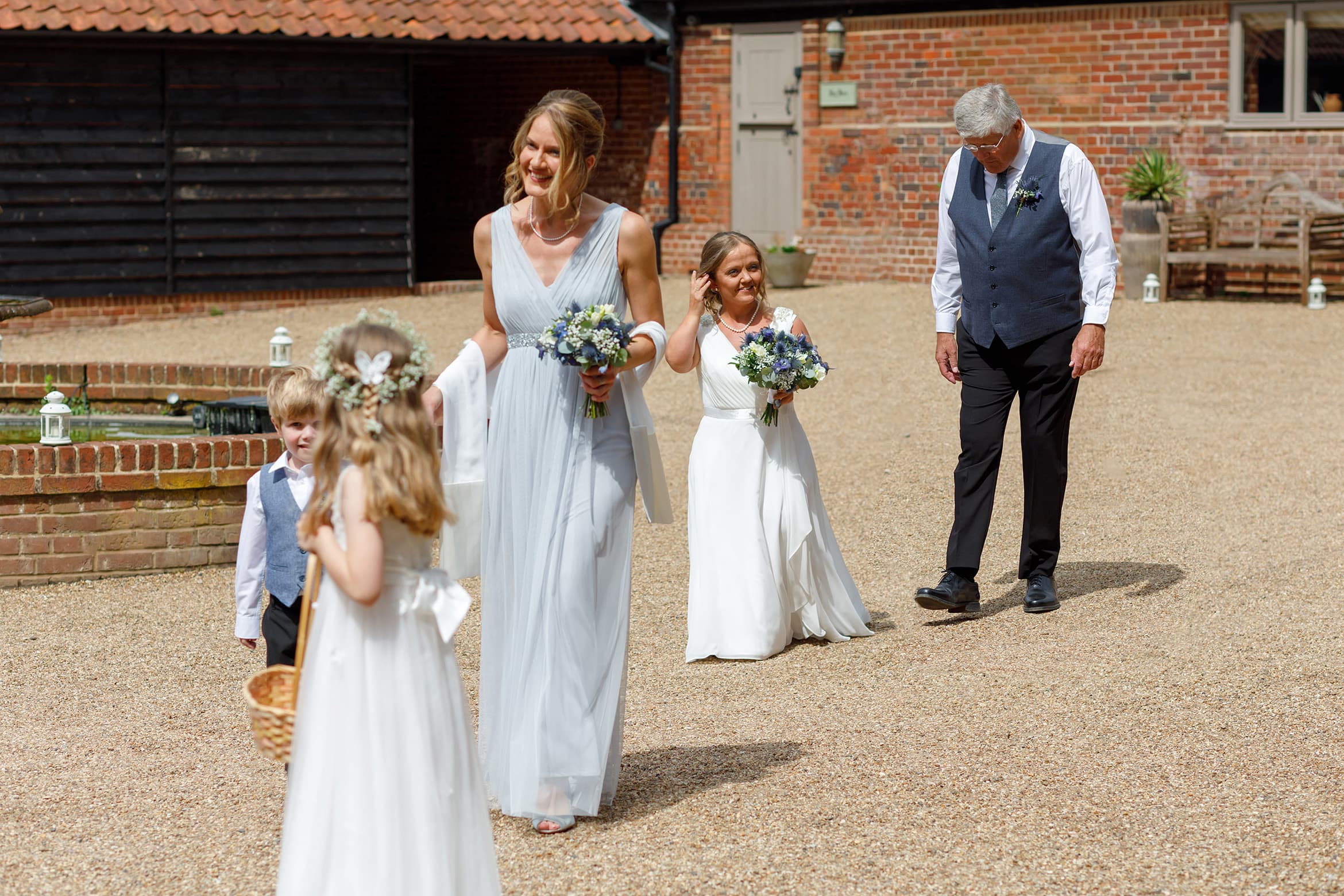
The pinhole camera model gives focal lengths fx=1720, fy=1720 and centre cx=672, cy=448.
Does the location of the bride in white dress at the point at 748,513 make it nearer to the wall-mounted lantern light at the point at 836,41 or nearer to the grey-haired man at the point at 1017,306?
the grey-haired man at the point at 1017,306

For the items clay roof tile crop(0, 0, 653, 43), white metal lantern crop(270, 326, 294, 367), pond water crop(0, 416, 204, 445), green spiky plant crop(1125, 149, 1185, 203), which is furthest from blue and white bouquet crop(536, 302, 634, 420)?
clay roof tile crop(0, 0, 653, 43)

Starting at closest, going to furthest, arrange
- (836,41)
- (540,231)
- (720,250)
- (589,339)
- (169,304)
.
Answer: (589,339)
(540,231)
(720,250)
(169,304)
(836,41)

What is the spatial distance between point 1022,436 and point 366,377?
355cm

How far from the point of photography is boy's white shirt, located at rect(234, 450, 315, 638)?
442cm

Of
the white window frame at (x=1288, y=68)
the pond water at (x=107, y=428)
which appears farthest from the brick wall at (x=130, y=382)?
the white window frame at (x=1288, y=68)

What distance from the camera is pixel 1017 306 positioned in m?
6.20

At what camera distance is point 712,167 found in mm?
19125

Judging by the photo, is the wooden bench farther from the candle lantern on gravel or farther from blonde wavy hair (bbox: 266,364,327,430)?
blonde wavy hair (bbox: 266,364,327,430)

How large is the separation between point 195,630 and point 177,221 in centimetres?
1111

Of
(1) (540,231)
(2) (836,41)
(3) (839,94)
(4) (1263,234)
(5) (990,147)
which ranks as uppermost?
(2) (836,41)

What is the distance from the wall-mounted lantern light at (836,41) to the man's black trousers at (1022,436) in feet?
39.3

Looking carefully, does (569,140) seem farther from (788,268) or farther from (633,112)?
(633,112)

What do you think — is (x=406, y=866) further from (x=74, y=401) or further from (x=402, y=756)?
(x=74, y=401)

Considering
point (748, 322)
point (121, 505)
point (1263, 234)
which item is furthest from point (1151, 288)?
point (121, 505)
